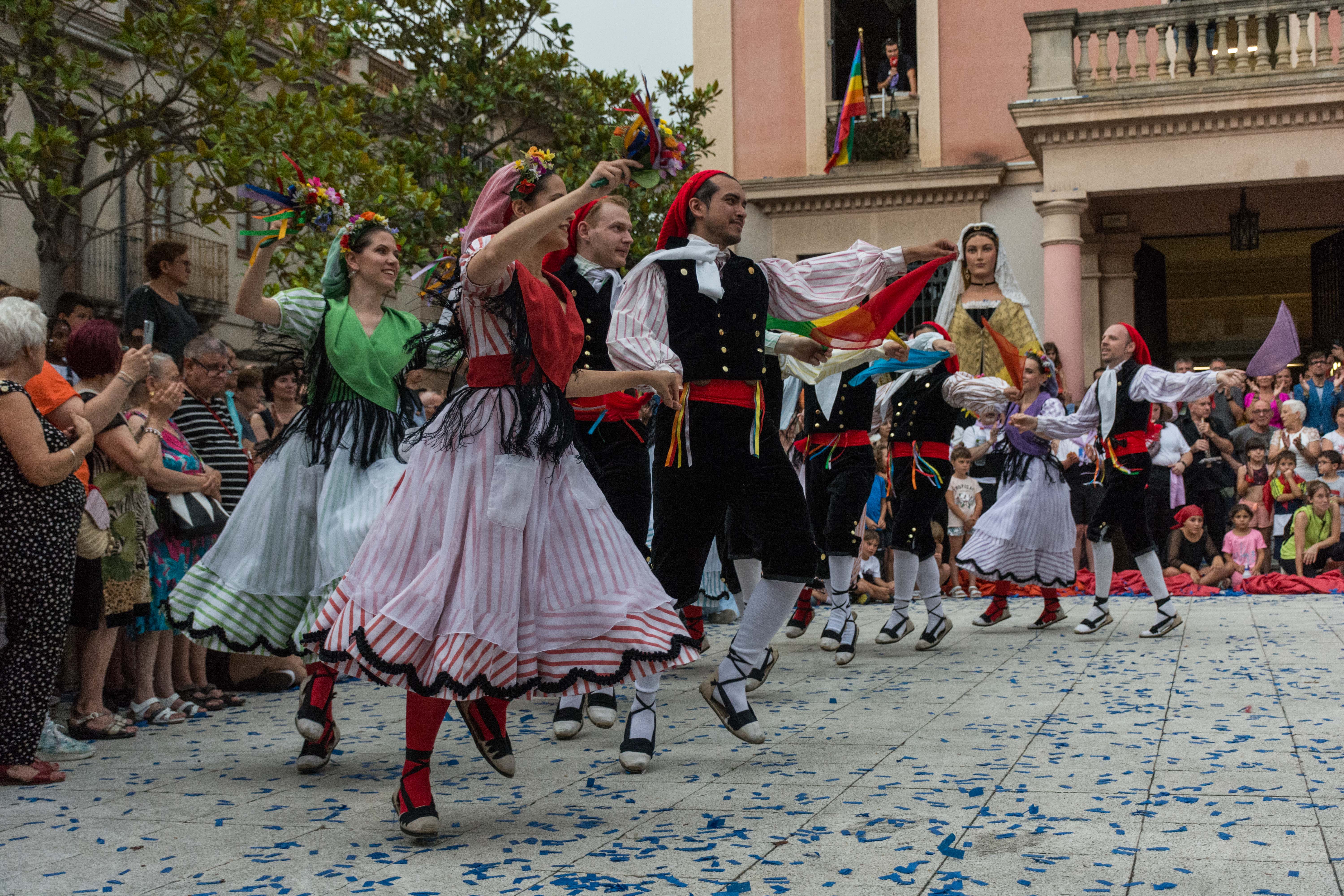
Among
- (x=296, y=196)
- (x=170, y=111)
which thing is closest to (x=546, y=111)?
(x=170, y=111)

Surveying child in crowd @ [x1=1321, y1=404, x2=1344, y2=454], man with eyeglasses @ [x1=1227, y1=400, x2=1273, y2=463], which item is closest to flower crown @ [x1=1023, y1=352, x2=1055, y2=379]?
→ man with eyeglasses @ [x1=1227, y1=400, x2=1273, y2=463]

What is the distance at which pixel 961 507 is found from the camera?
1284 centimetres

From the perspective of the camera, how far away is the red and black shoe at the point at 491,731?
4020 mm

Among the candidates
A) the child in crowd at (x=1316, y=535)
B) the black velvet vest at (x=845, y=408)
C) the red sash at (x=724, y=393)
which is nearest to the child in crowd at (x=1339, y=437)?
the child in crowd at (x=1316, y=535)

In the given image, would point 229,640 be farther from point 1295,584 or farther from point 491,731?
point 1295,584

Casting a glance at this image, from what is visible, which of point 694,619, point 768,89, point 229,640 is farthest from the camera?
point 768,89

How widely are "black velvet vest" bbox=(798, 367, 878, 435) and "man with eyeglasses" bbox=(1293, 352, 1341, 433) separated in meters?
7.95

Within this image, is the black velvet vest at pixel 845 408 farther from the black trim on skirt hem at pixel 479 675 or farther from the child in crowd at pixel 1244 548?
the child in crowd at pixel 1244 548

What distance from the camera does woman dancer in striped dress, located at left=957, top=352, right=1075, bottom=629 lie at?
345 inches

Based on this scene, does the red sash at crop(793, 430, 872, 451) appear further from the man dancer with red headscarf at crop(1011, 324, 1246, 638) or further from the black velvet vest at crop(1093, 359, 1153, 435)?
the black velvet vest at crop(1093, 359, 1153, 435)

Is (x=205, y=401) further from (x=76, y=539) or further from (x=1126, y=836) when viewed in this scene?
(x=1126, y=836)

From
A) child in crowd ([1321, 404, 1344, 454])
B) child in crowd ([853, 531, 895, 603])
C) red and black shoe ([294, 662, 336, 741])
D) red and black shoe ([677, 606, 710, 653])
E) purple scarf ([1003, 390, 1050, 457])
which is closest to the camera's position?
red and black shoe ([294, 662, 336, 741])

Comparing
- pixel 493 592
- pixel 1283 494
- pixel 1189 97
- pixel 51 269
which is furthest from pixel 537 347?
pixel 1189 97

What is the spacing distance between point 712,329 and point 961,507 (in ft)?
27.3
